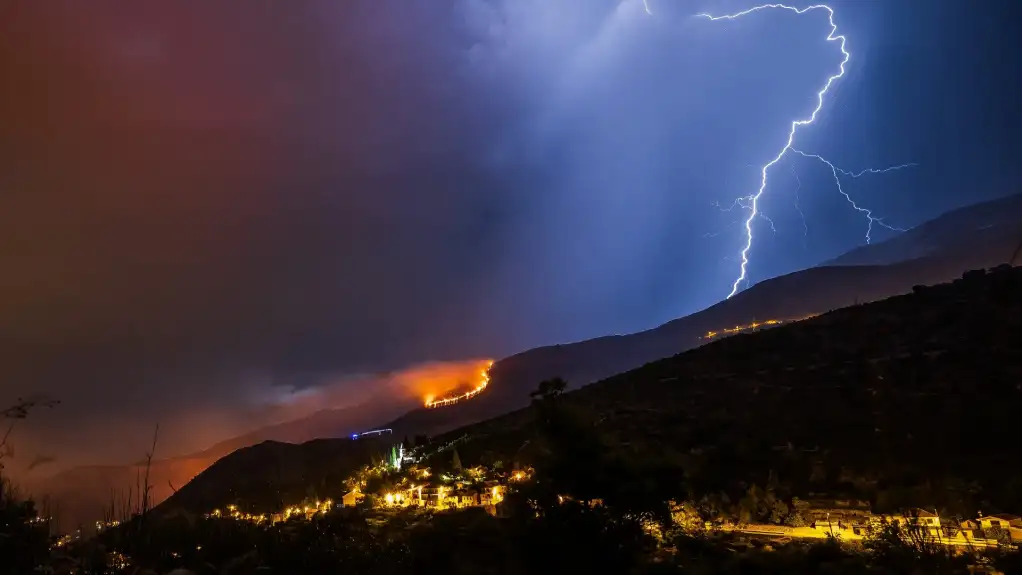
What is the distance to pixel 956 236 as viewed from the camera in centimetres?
6450

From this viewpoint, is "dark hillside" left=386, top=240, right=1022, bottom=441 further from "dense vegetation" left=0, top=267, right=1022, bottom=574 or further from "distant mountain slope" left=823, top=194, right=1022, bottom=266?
"dense vegetation" left=0, top=267, right=1022, bottom=574

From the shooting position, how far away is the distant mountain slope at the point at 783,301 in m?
50.8

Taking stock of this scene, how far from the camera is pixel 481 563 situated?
27.3 feet

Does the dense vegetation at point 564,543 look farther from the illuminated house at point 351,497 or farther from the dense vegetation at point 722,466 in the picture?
the illuminated house at point 351,497

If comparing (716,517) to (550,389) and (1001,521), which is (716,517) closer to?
(1001,521)

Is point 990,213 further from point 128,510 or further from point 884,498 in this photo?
point 128,510

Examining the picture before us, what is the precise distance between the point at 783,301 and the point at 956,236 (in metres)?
26.9

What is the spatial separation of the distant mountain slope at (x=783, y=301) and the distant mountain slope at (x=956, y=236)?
0.13 meters

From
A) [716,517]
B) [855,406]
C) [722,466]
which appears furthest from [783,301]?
[716,517]

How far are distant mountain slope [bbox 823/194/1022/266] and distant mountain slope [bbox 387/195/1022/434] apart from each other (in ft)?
0.43

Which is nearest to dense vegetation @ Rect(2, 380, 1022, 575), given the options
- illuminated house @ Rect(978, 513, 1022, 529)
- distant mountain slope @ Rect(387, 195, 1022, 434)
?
illuminated house @ Rect(978, 513, 1022, 529)

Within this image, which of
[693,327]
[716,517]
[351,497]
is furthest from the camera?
[693,327]

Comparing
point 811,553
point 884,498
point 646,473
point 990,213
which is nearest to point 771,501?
point 884,498

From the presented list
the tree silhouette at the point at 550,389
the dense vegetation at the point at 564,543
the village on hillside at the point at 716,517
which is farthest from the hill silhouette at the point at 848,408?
the village on hillside at the point at 716,517
